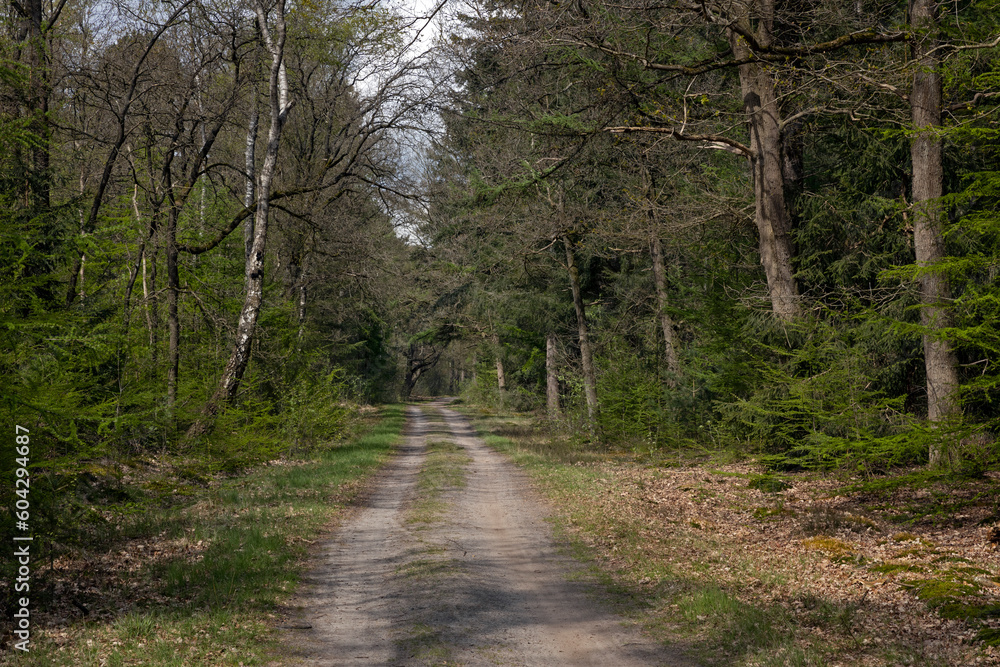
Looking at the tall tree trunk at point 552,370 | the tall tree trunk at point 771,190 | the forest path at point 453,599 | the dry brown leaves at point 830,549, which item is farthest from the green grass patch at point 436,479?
the tall tree trunk at point 771,190

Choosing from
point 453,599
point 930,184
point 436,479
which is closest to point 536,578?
point 453,599

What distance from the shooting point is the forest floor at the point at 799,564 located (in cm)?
588

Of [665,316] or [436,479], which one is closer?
[436,479]

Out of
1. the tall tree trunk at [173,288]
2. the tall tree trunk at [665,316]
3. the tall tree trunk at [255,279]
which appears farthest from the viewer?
the tall tree trunk at [665,316]

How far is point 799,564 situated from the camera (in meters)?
8.37

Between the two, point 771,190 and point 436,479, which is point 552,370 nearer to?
point 436,479

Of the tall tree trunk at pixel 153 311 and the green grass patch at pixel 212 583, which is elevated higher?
the tall tree trunk at pixel 153 311

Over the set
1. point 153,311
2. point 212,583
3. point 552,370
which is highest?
point 153,311

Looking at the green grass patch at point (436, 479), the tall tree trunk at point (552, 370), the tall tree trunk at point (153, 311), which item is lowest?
the green grass patch at point (436, 479)

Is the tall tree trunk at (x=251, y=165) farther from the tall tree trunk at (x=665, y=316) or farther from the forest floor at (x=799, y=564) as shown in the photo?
the tall tree trunk at (x=665, y=316)

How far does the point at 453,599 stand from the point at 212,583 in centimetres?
271

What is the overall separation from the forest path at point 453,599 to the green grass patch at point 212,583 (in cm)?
44

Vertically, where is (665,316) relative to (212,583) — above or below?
above

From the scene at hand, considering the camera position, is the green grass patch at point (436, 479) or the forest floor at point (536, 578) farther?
the green grass patch at point (436, 479)
